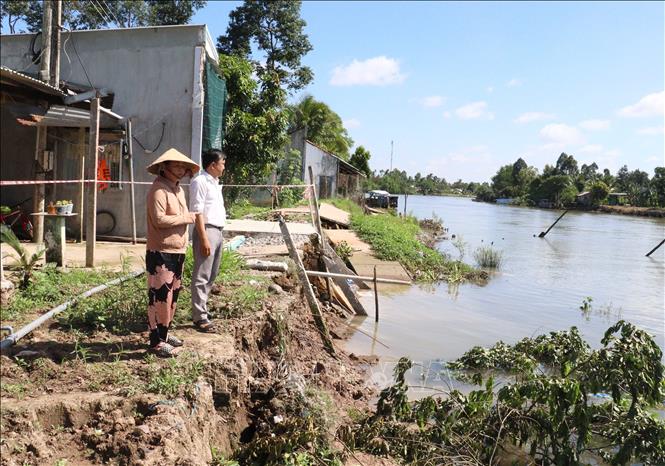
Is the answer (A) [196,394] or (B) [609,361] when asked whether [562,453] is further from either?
(A) [196,394]

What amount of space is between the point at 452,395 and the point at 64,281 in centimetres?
383

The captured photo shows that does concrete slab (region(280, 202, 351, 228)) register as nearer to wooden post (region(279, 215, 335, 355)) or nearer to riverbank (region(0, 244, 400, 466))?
wooden post (region(279, 215, 335, 355))

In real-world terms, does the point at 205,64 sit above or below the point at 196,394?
above

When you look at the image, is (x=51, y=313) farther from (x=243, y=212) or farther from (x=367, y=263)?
(x=243, y=212)

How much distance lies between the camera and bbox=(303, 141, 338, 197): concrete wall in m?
26.8

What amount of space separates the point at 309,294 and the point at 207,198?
7.70 ft

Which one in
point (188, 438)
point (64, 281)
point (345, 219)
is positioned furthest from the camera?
point (345, 219)

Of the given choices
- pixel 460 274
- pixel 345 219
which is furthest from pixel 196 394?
pixel 345 219

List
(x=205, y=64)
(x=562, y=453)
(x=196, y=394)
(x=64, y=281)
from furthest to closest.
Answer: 1. (x=205, y=64)
2. (x=64, y=281)
3. (x=562, y=453)
4. (x=196, y=394)

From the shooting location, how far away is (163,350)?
3836 millimetres

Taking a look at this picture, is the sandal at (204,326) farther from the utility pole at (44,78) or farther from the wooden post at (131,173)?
the wooden post at (131,173)

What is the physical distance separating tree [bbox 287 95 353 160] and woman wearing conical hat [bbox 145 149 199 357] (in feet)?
85.2

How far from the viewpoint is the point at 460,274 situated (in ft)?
51.0

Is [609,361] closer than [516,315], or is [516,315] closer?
[609,361]
